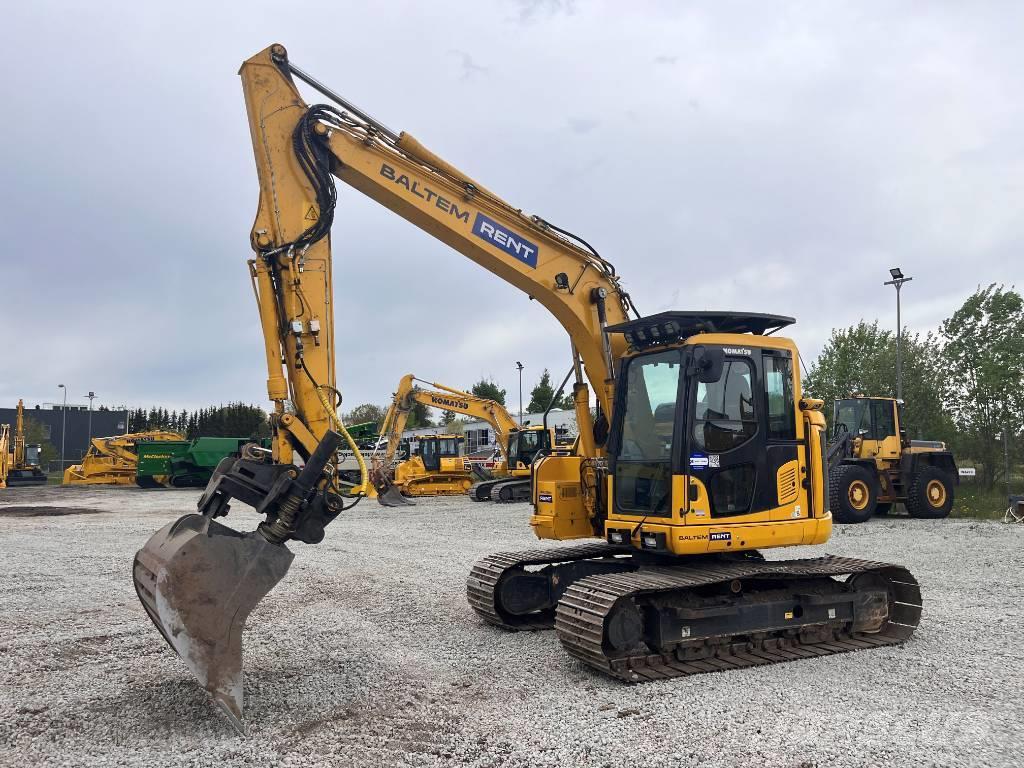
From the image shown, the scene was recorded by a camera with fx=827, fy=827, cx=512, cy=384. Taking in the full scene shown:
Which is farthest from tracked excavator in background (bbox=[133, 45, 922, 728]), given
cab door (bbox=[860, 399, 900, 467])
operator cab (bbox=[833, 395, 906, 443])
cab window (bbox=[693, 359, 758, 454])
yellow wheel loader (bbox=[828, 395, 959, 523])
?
operator cab (bbox=[833, 395, 906, 443])

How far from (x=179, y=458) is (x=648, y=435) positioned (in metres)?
33.4

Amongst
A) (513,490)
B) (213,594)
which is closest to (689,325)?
(213,594)

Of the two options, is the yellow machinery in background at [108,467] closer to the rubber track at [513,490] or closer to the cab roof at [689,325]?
the rubber track at [513,490]

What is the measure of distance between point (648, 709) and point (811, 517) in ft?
8.85

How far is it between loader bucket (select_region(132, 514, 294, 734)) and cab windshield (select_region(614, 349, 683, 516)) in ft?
10.1

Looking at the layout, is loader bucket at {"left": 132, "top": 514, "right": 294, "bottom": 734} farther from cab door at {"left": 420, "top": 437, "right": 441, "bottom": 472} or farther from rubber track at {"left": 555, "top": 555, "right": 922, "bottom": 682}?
cab door at {"left": 420, "top": 437, "right": 441, "bottom": 472}

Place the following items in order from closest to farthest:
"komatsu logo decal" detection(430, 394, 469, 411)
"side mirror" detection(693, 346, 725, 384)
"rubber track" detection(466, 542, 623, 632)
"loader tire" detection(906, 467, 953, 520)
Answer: "side mirror" detection(693, 346, 725, 384) < "rubber track" detection(466, 542, 623, 632) < "loader tire" detection(906, 467, 953, 520) < "komatsu logo decal" detection(430, 394, 469, 411)

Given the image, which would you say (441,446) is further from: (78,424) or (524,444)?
(78,424)

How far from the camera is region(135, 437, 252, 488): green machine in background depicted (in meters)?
36.2

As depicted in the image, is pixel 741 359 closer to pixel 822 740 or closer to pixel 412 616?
pixel 822 740

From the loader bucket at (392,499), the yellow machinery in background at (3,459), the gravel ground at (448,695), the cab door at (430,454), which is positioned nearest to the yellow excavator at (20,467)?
the yellow machinery in background at (3,459)

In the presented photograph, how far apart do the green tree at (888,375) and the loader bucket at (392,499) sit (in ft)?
49.1

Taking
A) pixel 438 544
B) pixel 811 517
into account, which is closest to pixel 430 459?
pixel 438 544

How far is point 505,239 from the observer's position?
26.6ft
